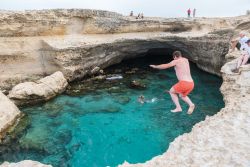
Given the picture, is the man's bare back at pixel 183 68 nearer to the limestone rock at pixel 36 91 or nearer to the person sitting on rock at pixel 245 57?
the person sitting on rock at pixel 245 57

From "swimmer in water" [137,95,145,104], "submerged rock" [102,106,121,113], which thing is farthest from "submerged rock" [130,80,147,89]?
"submerged rock" [102,106,121,113]

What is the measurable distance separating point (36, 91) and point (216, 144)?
12.8 meters

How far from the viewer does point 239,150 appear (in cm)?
691

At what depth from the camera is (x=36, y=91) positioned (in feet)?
58.2

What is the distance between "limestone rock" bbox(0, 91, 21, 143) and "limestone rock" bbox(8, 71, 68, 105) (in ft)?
4.85

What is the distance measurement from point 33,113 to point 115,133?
204 inches

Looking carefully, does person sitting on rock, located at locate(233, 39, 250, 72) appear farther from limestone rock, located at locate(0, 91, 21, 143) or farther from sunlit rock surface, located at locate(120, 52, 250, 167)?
limestone rock, located at locate(0, 91, 21, 143)

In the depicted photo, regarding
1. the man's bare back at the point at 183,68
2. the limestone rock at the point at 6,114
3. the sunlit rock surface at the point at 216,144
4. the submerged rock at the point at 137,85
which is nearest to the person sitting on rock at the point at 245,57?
the sunlit rock surface at the point at 216,144

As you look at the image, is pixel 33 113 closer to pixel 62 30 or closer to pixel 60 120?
pixel 60 120

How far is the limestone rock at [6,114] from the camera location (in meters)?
14.3

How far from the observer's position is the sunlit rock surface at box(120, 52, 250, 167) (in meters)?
6.63

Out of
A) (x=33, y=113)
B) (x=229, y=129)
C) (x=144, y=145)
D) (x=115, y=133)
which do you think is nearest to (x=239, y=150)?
(x=229, y=129)

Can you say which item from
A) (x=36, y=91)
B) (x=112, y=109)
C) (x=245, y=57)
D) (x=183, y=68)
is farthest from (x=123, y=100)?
(x=183, y=68)

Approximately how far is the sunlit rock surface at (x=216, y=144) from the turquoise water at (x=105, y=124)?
431 centimetres
